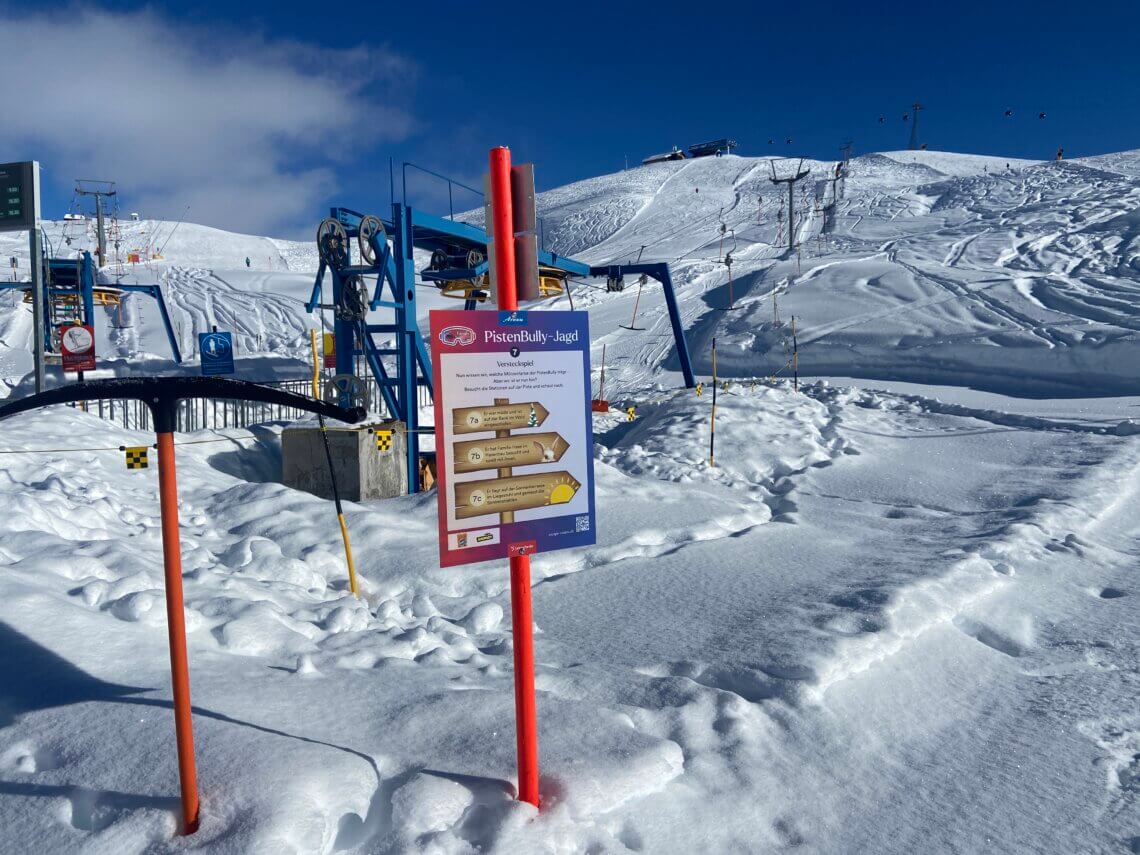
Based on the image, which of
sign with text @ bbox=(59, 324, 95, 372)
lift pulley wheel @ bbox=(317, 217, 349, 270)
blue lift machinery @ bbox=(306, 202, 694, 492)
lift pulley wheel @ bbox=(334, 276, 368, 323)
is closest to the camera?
blue lift machinery @ bbox=(306, 202, 694, 492)

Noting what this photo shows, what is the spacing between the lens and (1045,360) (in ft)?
55.7

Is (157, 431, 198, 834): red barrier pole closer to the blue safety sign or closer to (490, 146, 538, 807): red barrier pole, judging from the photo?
(490, 146, 538, 807): red barrier pole

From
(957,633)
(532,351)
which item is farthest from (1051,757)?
(532,351)

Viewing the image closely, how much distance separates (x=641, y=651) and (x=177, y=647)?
2.85 m

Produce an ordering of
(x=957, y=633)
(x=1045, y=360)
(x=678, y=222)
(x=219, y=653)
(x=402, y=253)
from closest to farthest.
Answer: (x=219, y=653) < (x=957, y=633) < (x=402, y=253) < (x=1045, y=360) < (x=678, y=222)

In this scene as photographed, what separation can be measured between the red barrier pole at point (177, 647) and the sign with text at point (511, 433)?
2.80 feet

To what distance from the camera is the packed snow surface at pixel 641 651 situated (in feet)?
9.40

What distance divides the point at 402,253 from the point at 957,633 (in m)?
8.45

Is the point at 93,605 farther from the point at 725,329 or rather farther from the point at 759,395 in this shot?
the point at 725,329

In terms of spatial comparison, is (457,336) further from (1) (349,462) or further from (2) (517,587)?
(1) (349,462)

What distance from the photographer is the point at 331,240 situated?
441 inches

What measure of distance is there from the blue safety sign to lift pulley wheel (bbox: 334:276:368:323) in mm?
5969

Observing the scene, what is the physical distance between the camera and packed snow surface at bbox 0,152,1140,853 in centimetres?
287

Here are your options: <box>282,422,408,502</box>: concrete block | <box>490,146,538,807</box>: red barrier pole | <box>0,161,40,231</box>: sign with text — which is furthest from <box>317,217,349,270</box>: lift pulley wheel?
<box>490,146,538,807</box>: red barrier pole
